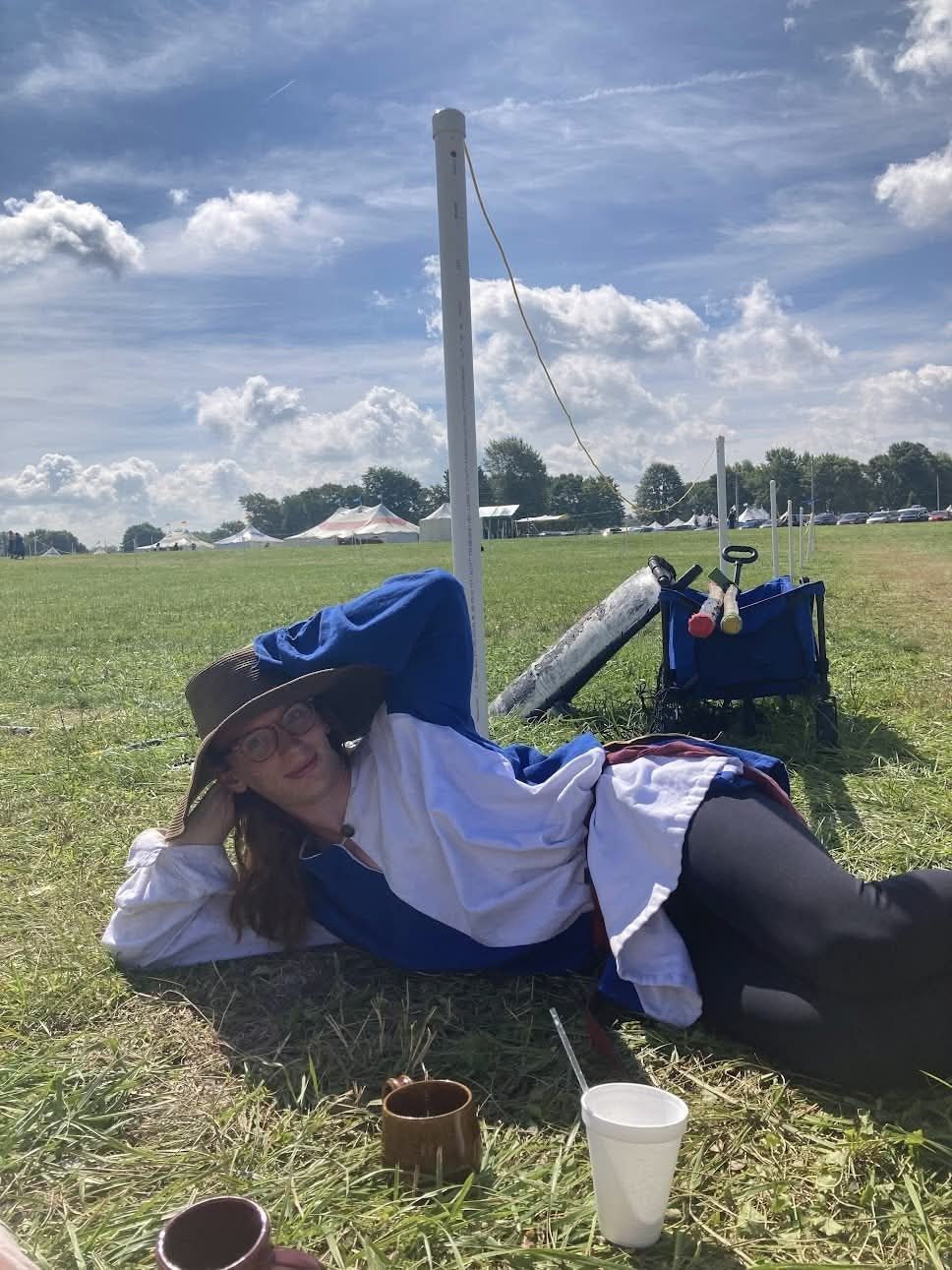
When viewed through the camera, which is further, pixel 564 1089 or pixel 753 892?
pixel 564 1089

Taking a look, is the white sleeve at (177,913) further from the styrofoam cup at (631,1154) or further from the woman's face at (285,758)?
the styrofoam cup at (631,1154)

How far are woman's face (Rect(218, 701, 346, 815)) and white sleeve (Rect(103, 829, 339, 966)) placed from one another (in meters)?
0.49

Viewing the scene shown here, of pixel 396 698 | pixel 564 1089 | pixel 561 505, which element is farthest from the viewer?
pixel 561 505

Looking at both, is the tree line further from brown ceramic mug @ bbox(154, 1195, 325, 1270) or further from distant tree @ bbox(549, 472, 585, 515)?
brown ceramic mug @ bbox(154, 1195, 325, 1270)

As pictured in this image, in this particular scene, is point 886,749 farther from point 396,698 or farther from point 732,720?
point 396,698

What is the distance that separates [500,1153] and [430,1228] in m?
0.29

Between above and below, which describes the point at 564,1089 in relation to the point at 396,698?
below

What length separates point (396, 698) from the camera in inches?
123

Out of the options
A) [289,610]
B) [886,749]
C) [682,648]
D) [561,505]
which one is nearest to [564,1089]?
[682,648]

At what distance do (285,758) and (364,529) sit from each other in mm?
74878

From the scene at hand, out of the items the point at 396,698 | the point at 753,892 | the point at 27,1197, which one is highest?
the point at 396,698

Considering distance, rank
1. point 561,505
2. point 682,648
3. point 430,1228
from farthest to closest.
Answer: point 561,505
point 682,648
point 430,1228

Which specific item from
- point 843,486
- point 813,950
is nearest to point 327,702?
point 813,950

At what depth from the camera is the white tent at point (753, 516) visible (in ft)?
319
